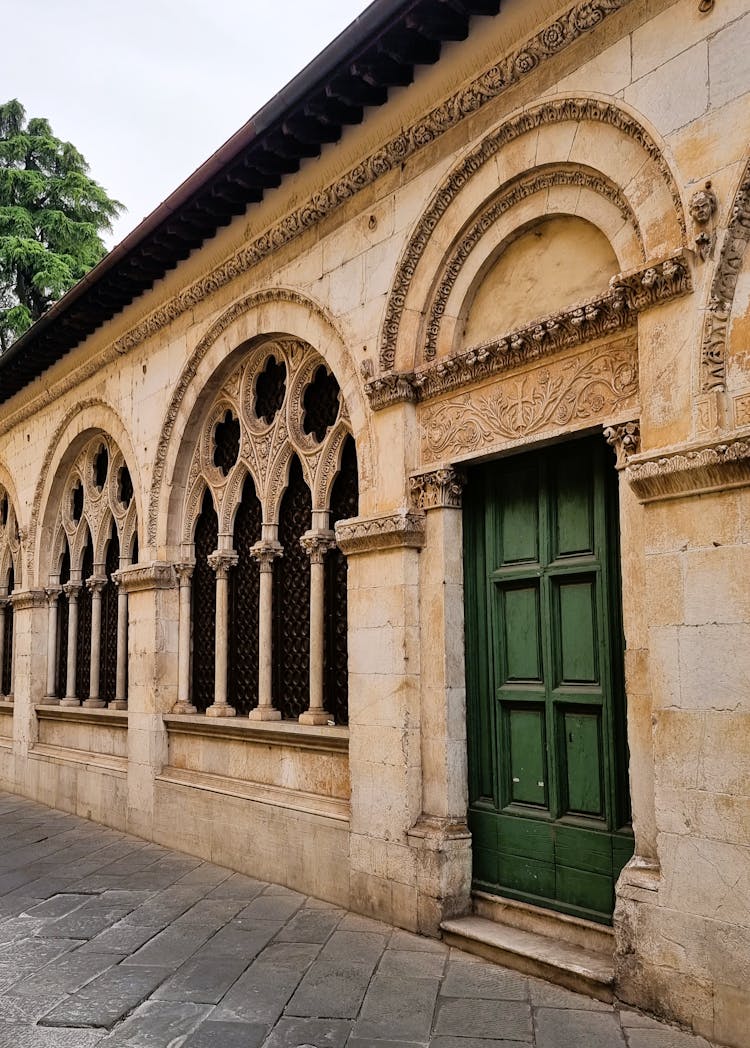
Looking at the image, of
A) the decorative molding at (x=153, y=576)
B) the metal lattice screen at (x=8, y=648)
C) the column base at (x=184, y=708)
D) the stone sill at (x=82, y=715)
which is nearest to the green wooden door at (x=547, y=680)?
the column base at (x=184, y=708)

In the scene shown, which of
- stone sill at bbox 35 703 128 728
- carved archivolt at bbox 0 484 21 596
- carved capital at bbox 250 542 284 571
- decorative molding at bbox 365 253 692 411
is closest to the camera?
decorative molding at bbox 365 253 692 411

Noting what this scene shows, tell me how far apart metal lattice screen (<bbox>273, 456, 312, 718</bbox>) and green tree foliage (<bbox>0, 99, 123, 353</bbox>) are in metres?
14.4

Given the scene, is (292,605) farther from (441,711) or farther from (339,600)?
(441,711)

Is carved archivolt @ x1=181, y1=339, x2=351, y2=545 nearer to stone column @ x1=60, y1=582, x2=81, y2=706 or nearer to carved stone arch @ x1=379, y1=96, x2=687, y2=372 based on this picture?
carved stone arch @ x1=379, y1=96, x2=687, y2=372

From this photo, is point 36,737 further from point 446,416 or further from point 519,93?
point 519,93

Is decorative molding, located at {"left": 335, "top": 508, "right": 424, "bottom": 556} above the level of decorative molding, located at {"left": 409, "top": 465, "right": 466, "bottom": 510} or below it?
below

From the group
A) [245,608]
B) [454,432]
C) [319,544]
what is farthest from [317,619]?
[454,432]

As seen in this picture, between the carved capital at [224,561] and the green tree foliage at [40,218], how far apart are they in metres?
13.8

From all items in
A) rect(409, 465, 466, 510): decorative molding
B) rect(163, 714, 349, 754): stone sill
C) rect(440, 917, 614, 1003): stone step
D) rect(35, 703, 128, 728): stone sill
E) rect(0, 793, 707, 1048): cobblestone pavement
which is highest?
rect(409, 465, 466, 510): decorative molding

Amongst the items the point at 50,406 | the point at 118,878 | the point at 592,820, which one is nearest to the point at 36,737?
the point at 50,406

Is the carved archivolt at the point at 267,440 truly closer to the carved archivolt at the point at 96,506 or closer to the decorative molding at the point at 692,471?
the carved archivolt at the point at 96,506

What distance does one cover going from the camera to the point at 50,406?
36.6ft

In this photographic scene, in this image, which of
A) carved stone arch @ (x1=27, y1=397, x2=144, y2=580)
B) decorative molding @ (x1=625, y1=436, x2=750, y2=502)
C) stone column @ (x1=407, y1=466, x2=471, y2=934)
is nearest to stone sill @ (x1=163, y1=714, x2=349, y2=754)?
stone column @ (x1=407, y1=466, x2=471, y2=934)

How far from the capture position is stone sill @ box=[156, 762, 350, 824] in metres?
6.14
